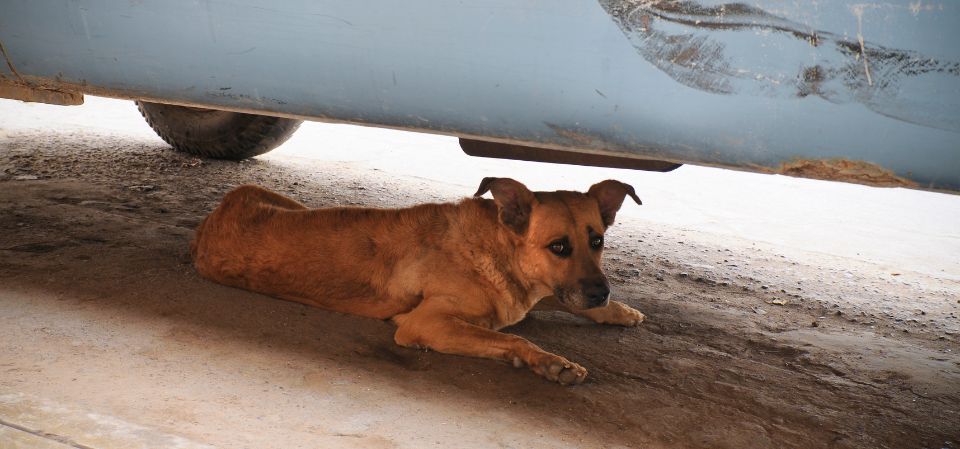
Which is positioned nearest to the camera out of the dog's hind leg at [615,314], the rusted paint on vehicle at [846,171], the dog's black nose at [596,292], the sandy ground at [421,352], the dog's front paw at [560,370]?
the rusted paint on vehicle at [846,171]

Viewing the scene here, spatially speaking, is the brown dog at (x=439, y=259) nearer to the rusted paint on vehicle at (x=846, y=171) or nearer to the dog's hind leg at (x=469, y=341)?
the dog's hind leg at (x=469, y=341)

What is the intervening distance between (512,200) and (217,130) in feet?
12.3

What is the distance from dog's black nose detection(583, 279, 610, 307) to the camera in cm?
340

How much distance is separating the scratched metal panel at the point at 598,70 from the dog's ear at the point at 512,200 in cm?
71

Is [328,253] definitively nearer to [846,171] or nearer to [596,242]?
[596,242]

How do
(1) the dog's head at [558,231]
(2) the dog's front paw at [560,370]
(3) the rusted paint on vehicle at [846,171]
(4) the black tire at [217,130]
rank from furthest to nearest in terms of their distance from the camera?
(4) the black tire at [217,130]
(1) the dog's head at [558,231]
(2) the dog's front paw at [560,370]
(3) the rusted paint on vehicle at [846,171]

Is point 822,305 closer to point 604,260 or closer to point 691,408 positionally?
point 604,260

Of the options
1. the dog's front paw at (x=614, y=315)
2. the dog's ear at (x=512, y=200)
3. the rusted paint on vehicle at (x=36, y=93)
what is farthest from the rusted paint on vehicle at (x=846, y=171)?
the rusted paint on vehicle at (x=36, y=93)

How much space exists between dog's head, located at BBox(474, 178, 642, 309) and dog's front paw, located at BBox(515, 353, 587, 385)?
0.35 meters

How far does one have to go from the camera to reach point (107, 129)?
27.2ft

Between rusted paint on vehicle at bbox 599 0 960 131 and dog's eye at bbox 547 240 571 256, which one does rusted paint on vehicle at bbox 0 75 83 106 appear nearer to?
dog's eye at bbox 547 240 571 256

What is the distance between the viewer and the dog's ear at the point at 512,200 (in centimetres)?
359

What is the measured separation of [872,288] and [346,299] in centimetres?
327

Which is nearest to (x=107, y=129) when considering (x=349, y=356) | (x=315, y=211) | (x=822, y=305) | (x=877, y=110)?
(x=315, y=211)
